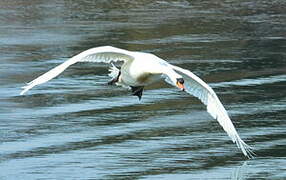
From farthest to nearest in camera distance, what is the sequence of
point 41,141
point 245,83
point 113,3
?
point 113,3, point 245,83, point 41,141

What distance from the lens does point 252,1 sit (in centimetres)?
2836

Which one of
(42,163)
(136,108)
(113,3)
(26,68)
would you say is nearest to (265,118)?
(136,108)

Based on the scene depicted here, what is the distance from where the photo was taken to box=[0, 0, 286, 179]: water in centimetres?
1127

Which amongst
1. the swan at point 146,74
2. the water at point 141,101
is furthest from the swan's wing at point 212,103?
the water at point 141,101

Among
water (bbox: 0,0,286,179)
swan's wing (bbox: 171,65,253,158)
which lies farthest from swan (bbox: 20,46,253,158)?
water (bbox: 0,0,286,179)

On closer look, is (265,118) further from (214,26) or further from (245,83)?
(214,26)

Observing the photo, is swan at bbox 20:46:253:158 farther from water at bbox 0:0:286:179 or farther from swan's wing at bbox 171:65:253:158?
water at bbox 0:0:286:179

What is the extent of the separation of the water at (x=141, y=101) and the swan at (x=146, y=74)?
942 millimetres

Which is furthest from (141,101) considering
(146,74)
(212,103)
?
(146,74)

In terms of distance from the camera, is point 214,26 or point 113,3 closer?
point 214,26

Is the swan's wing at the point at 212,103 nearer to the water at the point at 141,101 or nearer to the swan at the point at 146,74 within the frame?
the swan at the point at 146,74

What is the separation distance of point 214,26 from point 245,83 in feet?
22.1

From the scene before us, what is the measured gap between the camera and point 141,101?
1495 centimetres

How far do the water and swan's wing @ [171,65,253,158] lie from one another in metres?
0.92
